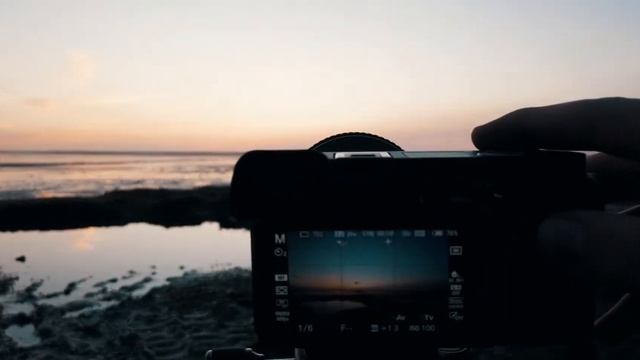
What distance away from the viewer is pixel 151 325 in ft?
25.3

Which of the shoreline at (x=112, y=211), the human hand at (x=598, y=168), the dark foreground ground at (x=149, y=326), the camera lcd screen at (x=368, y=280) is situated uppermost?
the human hand at (x=598, y=168)

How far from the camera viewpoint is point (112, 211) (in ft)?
67.8

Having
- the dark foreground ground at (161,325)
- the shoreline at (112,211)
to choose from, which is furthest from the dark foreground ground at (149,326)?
the shoreline at (112,211)

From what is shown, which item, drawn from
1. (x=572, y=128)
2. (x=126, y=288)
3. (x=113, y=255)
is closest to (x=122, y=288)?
(x=126, y=288)

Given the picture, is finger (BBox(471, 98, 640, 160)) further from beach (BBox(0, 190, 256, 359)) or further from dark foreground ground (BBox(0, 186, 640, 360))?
beach (BBox(0, 190, 256, 359))

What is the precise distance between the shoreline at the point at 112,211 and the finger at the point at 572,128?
16.6 m

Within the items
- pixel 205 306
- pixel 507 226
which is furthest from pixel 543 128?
pixel 205 306

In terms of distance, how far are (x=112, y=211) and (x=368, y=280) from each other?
20497 mm

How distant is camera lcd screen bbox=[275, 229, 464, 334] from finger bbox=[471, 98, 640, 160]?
0.39 metres

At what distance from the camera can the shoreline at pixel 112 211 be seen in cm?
1866

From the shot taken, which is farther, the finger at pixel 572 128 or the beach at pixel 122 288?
the beach at pixel 122 288

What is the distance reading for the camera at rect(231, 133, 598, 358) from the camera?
5.65 feet

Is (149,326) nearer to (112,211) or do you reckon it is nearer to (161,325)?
(161,325)

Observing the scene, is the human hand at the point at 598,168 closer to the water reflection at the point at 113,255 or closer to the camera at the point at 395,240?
A: the camera at the point at 395,240
